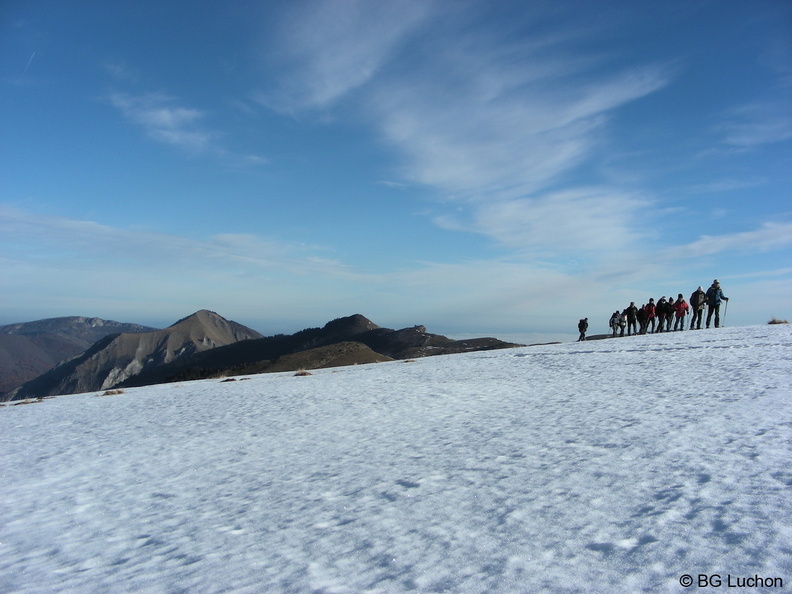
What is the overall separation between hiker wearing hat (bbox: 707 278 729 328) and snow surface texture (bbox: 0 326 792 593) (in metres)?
19.3

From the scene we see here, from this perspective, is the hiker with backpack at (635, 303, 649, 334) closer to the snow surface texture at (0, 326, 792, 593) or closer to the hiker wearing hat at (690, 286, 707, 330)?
the hiker wearing hat at (690, 286, 707, 330)

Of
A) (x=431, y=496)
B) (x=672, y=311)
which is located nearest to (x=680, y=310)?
(x=672, y=311)

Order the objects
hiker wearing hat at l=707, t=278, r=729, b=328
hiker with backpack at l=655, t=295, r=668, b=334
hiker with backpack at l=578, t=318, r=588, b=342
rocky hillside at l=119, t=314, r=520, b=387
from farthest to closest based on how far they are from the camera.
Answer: rocky hillside at l=119, t=314, r=520, b=387 < hiker with backpack at l=578, t=318, r=588, b=342 < hiker with backpack at l=655, t=295, r=668, b=334 < hiker wearing hat at l=707, t=278, r=729, b=328

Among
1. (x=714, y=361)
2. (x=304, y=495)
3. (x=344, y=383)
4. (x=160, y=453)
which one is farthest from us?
(x=344, y=383)

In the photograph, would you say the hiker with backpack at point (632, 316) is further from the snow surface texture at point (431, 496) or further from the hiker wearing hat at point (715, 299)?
the snow surface texture at point (431, 496)

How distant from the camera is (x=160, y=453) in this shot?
11.8 m

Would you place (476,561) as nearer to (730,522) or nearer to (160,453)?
(730,522)

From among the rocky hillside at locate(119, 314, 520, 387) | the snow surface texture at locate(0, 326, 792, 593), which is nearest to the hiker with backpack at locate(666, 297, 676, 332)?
the snow surface texture at locate(0, 326, 792, 593)

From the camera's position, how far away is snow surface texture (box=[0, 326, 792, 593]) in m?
5.00

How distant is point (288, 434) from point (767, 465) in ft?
33.1

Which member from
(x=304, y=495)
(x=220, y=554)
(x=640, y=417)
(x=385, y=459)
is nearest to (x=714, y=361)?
(x=640, y=417)

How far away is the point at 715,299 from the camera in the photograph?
32.0 metres

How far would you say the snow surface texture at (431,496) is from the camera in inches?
197

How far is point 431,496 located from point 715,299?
32391 millimetres
